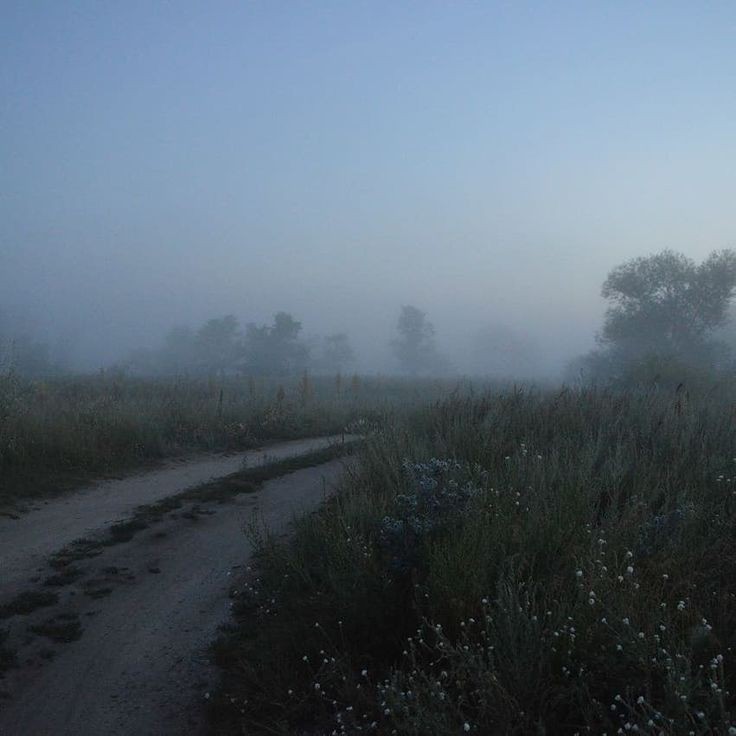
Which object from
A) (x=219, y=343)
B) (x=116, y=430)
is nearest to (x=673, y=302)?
(x=116, y=430)

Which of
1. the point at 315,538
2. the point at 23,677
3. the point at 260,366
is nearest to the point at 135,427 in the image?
the point at 315,538

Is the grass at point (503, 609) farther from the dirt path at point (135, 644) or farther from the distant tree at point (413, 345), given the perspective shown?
the distant tree at point (413, 345)

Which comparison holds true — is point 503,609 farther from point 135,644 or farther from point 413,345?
point 413,345

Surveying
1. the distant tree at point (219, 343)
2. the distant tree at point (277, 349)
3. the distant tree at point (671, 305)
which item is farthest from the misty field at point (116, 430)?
the distant tree at point (219, 343)

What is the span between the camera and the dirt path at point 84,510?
293 inches

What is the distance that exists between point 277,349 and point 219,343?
1415cm

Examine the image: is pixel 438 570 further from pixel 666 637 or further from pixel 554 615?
pixel 666 637

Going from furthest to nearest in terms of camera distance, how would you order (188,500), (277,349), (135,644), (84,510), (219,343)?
(219,343) → (277,349) → (188,500) → (84,510) → (135,644)

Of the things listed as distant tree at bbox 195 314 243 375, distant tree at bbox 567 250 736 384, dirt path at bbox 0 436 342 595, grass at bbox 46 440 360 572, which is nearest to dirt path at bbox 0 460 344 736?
grass at bbox 46 440 360 572

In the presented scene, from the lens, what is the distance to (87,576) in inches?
275

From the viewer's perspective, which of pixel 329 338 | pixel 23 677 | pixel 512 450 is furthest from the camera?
pixel 329 338

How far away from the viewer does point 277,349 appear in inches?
3093

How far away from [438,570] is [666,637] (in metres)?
1.49

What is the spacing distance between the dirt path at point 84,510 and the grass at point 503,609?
8.77 ft
